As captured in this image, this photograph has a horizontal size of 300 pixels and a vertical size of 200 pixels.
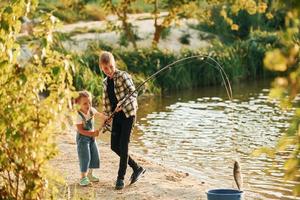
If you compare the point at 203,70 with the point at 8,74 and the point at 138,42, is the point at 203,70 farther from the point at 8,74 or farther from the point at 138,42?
the point at 8,74

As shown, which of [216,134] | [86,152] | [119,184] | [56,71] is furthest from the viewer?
[216,134]

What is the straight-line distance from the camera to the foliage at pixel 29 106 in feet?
20.4

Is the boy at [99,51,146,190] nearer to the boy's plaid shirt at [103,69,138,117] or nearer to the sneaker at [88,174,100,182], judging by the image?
the boy's plaid shirt at [103,69,138,117]

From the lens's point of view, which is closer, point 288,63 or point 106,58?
point 288,63

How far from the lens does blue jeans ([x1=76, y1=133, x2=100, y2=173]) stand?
404 inches

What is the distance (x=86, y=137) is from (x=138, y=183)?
38.0 inches

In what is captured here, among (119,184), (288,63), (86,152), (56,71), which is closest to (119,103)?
(86,152)

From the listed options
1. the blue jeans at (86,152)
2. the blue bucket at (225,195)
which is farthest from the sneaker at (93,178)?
the blue bucket at (225,195)

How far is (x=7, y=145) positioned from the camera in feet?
21.3

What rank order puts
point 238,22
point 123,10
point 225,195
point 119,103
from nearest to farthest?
point 225,195
point 119,103
point 123,10
point 238,22

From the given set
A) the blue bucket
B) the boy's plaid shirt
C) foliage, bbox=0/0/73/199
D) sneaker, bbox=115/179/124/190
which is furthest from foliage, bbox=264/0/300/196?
sneaker, bbox=115/179/124/190

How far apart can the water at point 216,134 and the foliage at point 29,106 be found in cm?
332

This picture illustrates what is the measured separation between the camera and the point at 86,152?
1030 centimetres

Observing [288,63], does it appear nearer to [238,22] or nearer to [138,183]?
[138,183]
